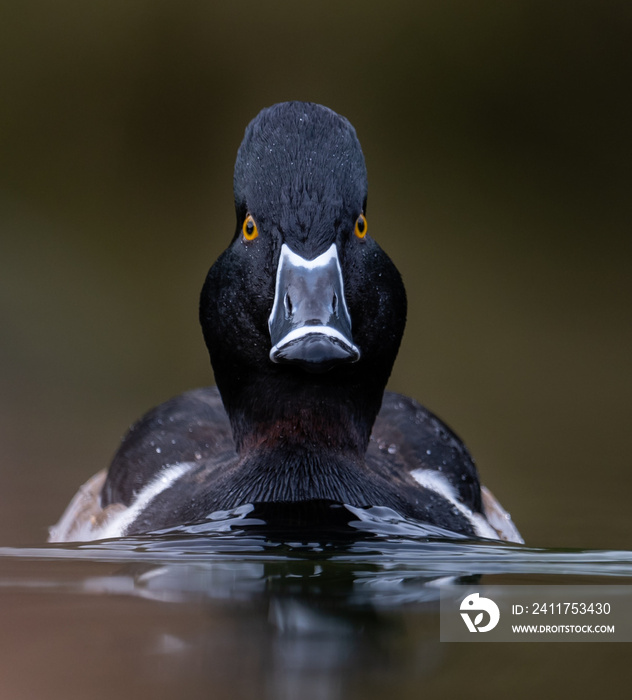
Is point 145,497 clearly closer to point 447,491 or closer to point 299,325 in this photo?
point 447,491

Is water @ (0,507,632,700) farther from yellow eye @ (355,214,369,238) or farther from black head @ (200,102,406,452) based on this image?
yellow eye @ (355,214,369,238)

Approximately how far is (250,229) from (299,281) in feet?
1.11

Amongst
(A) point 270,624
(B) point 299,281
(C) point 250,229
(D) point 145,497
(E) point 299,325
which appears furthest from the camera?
(D) point 145,497

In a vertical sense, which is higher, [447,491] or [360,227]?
[360,227]

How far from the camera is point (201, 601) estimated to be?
2.26 meters

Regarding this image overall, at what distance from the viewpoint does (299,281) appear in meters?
2.77

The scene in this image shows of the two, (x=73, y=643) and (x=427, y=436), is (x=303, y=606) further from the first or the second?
(x=427, y=436)

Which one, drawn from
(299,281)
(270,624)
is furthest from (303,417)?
(270,624)

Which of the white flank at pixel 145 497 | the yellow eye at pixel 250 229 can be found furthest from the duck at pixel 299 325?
the white flank at pixel 145 497

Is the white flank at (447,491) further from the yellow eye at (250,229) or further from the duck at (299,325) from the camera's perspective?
the yellow eye at (250,229)

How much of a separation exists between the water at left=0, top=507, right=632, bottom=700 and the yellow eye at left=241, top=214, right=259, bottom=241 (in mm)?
789

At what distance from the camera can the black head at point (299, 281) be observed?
2.89m

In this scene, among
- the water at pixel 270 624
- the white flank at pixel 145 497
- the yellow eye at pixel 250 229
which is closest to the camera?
the water at pixel 270 624

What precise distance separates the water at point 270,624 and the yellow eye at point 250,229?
0.79 meters
